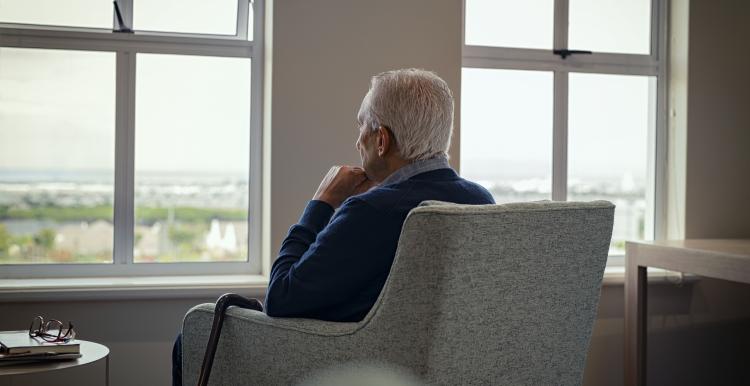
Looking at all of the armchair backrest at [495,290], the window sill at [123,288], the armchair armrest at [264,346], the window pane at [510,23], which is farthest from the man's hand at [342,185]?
the window pane at [510,23]

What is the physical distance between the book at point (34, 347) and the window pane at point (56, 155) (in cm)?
106

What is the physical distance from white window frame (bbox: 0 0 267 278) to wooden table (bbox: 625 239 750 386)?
1544mm

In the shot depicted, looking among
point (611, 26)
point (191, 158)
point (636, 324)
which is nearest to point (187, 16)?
point (191, 158)

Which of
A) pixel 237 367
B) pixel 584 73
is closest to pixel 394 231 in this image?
pixel 237 367

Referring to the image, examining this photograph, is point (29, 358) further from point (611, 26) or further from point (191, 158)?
point (611, 26)

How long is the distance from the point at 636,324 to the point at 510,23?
149 cm

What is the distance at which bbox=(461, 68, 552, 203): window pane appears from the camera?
3.87m

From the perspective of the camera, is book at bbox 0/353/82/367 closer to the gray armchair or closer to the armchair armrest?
the armchair armrest

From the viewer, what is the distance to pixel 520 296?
5.73ft

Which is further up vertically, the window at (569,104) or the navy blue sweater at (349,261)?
the window at (569,104)

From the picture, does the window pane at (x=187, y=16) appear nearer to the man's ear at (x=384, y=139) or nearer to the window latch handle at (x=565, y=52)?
→ the window latch handle at (x=565, y=52)

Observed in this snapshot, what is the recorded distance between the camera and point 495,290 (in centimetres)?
171

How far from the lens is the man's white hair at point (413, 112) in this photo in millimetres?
2020

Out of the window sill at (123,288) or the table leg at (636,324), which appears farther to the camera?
the table leg at (636,324)
